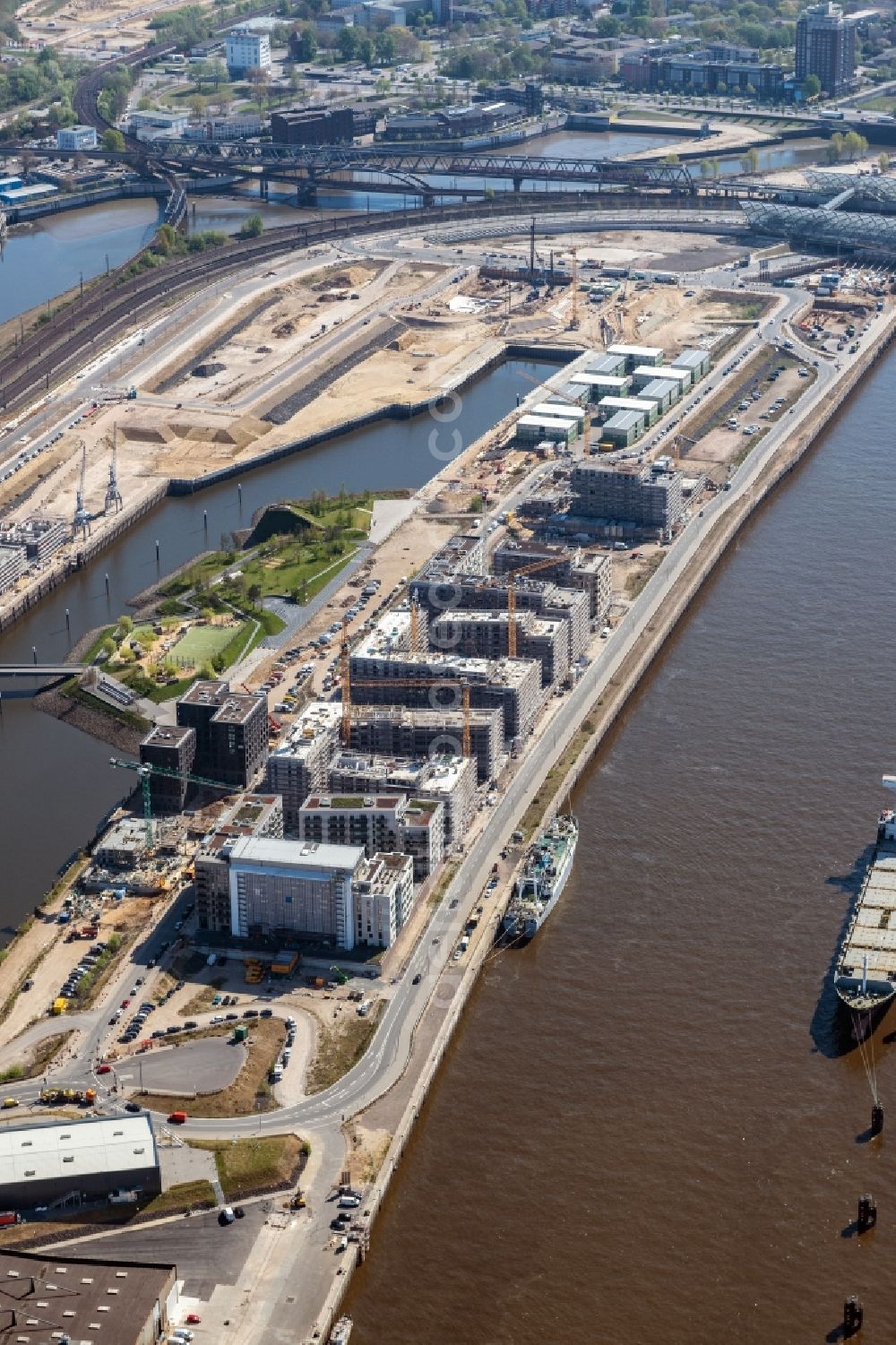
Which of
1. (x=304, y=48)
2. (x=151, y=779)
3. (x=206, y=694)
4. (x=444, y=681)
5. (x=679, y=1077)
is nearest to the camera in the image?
(x=679, y=1077)

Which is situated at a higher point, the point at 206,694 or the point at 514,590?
the point at 514,590

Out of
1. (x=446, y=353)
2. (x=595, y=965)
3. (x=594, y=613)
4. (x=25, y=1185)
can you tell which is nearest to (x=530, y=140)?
(x=446, y=353)

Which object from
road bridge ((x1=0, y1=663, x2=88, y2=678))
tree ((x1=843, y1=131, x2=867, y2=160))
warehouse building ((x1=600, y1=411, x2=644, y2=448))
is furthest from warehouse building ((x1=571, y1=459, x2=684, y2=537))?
tree ((x1=843, y1=131, x2=867, y2=160))

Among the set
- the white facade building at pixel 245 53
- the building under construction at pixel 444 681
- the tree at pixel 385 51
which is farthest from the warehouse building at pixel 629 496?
the tree at pixel 385 51

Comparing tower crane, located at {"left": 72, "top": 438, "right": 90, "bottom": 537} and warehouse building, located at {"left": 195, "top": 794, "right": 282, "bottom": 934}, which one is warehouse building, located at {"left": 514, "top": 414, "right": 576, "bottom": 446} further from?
warehouse building, located at {"left": 195, "top": 794, "right": 282, "bottom": 934}

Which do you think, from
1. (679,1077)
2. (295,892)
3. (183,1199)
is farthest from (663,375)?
(183,1199)

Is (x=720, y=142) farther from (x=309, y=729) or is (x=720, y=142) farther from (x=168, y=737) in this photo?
(x=168, y=737)
